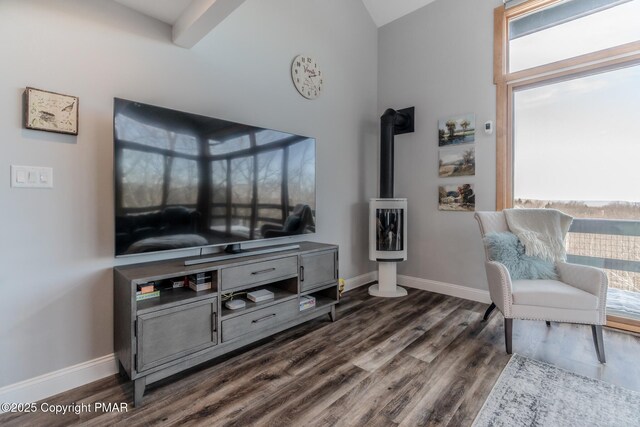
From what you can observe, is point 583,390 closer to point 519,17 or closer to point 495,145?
point 495,145

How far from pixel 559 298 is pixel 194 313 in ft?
7.91

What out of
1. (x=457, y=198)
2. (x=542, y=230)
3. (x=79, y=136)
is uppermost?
(x=79, y=136)

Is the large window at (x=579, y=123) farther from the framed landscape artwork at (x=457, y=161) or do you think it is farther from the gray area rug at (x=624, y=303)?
the framed landscape artwork at (x=457, y=161)

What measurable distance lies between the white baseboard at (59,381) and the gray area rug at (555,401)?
214cm

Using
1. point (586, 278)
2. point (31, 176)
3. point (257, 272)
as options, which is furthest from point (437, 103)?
point (31, 176)

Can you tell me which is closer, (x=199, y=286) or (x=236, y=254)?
(x=199, y=286)

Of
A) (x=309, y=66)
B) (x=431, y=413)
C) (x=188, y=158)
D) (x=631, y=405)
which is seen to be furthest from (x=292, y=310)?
(x=309, y=66)

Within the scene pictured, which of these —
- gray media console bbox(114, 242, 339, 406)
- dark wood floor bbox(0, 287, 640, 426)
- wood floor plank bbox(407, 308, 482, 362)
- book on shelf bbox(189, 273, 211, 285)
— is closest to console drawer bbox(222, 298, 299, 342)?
gray media console bbox(114, 242, 339, 406)

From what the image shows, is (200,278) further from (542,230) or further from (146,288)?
(542,230)

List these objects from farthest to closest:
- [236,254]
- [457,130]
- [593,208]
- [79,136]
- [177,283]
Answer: [457,130] → [593,208] → [236,254] → [177,283] → [79,136]

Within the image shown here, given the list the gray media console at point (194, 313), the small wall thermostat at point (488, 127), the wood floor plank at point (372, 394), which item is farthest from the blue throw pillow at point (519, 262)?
the gray media console at point (194, 313)

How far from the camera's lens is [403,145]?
376cm

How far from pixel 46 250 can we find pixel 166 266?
61 cm

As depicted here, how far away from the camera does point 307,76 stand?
9.87ft
